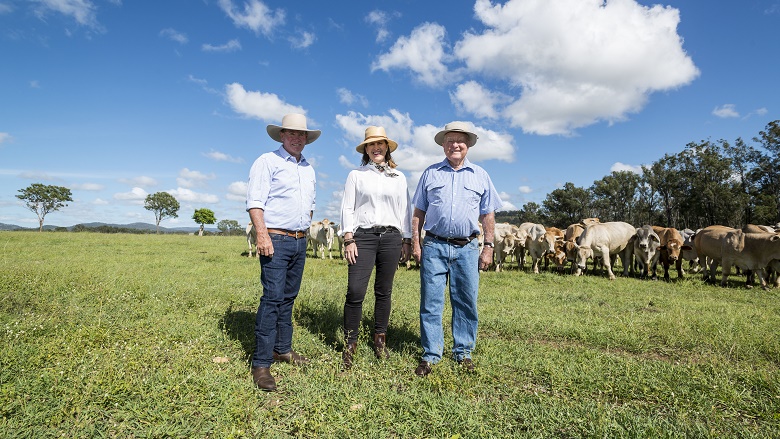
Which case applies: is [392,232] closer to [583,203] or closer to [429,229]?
[429,229]

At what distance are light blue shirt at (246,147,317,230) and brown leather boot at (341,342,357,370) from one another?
1447mm

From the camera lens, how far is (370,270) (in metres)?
4.44

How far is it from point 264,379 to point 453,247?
91.1 inches

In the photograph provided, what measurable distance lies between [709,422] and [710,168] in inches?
2516

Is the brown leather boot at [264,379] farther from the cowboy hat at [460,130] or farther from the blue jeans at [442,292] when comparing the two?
the cowboy hat at [460,130]

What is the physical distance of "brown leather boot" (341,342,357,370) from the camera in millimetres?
4320

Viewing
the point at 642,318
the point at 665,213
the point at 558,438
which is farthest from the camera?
the point at 665,213

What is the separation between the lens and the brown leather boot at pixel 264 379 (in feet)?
12.1

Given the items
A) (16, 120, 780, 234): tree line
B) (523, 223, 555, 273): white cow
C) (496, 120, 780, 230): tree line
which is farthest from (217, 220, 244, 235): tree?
(523, 223, 555, 273): white cow

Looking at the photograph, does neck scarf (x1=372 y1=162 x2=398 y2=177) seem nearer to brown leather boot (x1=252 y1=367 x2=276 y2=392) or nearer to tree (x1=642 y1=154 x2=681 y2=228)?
brown leather boot (x1=252 y1=367 x2=276 y2=392)

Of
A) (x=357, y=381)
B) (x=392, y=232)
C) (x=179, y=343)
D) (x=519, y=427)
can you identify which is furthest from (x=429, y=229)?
(x=179, y=343)

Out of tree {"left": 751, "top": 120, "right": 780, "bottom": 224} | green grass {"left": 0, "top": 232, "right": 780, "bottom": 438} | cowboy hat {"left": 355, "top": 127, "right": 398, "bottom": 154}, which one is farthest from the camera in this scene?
tree {"left": 751, "top": 120, "right": 780, "bottom": 224}

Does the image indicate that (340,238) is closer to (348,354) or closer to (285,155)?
(348,354)

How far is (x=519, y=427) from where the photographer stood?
3.20 meters
